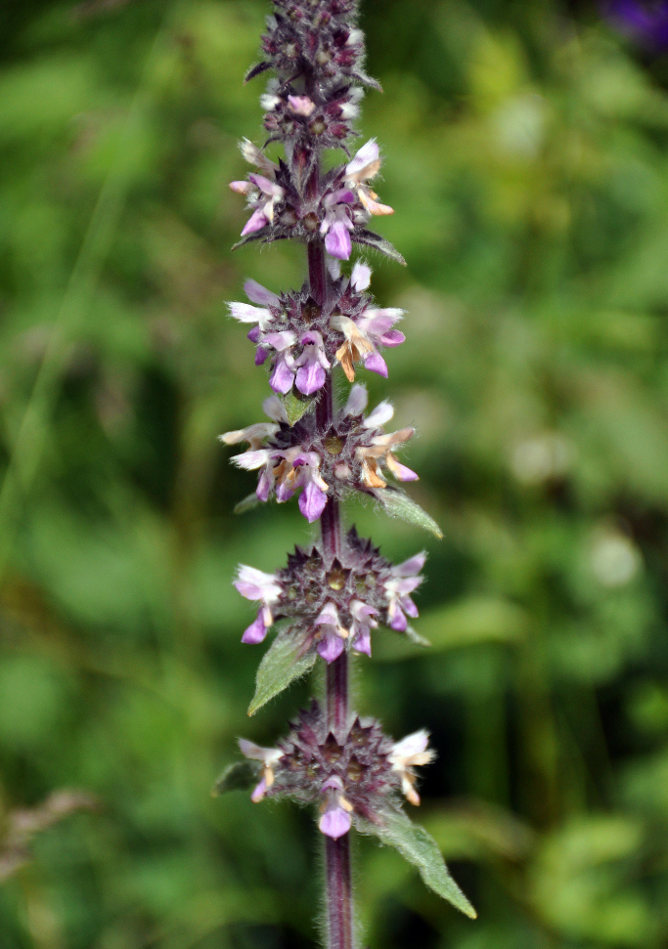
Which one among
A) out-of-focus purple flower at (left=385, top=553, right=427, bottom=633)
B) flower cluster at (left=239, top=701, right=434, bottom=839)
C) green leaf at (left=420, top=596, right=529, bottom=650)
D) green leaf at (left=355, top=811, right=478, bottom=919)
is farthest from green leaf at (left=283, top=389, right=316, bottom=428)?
green leaf at (left=420, top=596, right=529, bottom=650)

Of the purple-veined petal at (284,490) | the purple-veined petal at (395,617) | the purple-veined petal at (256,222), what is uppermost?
the purple-veined petal at (256,222)

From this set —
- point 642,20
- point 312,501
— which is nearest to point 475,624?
point 312,501

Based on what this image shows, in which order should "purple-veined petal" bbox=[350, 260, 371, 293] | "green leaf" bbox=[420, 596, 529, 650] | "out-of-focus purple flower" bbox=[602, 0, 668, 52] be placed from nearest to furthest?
"purple-veined petal" bbox=[350, 260, 371, 293] < "green leaf" bbox=[420, 596, 529, 650] < "out-of-focus purple flower" bbox=[602, 0, 668, 52]

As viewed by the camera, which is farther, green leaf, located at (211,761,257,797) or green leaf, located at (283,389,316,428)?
green leaf, located at (211,761,257,797)

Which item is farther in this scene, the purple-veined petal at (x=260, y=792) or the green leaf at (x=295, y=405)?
the purple-veined petal at (x=260, y=792)

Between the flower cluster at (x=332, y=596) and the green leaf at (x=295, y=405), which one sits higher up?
the green leaf at (x=295, y=405)

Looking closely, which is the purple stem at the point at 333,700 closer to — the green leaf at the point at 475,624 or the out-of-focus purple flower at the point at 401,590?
the out-of-focus purple flower at the point at 401,590

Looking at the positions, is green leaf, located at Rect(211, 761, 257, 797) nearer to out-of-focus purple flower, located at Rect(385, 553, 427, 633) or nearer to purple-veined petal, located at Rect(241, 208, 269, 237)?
out-of-focus purple flower, located at Rect(385, 553, 427, 633)

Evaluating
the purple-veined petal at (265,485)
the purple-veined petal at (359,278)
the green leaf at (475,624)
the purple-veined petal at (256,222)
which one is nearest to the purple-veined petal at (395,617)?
the purple-veined petal at (265,485)
